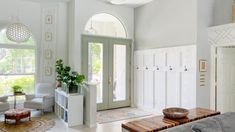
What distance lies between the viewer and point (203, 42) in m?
4.71

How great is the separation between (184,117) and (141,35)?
4.36 metres

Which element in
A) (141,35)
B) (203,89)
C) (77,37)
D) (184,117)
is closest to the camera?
(184,117)

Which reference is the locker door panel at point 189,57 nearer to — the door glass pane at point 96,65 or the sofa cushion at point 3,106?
the door glass pane at point 96,65

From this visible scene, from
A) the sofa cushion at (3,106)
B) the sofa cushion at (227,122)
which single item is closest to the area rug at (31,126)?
the sofa cushion at (3,106)

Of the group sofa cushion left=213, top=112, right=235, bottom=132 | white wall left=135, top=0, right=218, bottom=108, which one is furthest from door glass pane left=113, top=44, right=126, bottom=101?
sofa cushion left=213, top=112, right=235, bottom=132

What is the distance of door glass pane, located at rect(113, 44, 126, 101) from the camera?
6398 millimetres

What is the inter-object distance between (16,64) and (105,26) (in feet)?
10.2

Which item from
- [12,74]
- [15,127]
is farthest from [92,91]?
[12,74]

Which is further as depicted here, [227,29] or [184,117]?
[227,29]

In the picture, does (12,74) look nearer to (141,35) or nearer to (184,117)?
(141,35)

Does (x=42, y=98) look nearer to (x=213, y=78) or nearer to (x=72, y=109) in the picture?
(x=72, y=109)

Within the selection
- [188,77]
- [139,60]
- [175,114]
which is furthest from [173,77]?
[175,114]

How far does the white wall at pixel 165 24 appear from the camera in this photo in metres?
4.75

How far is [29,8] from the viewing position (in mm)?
6012
